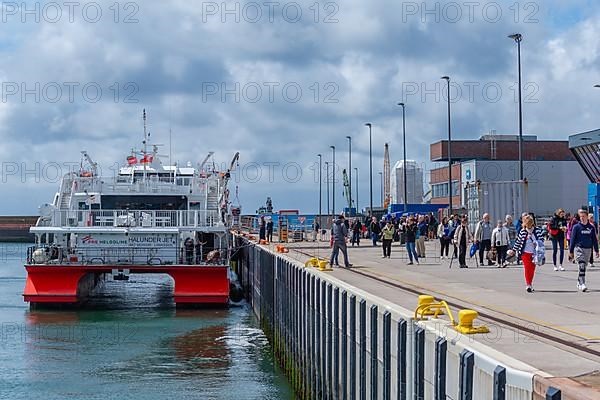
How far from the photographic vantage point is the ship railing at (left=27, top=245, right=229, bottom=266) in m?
31.5

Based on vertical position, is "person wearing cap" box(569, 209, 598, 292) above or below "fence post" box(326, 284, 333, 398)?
above

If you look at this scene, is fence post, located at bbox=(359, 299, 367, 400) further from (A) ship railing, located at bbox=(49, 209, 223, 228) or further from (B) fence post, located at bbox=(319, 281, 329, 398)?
(A) ship railing, located at bbox=(49, 209, 223, 228)

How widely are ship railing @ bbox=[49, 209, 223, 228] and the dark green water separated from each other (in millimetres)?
3246

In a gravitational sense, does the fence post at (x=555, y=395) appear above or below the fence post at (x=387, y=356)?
above

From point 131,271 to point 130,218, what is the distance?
1.92 m

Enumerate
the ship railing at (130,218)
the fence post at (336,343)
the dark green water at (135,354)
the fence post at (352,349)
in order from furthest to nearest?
the ship railing at (130,218), the dark green water at (135,354), the fence post at (336,343), the fence post at (352,349)

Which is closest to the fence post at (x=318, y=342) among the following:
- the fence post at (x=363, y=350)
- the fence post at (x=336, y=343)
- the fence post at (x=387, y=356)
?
the fence post at (x=336, y=343)

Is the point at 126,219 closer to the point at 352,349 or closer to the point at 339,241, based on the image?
the point at 339,241

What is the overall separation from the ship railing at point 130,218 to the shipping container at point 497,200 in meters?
9.48

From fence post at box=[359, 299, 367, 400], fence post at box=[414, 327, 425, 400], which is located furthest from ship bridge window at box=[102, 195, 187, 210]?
fence post at box=[414, 327, 425, 400]

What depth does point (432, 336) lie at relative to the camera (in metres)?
9.62

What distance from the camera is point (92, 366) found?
2245cm

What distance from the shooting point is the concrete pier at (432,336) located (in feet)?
26.6

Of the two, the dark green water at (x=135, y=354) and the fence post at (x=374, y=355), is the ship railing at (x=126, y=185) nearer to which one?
the dark green water at (x=135, y=354)
